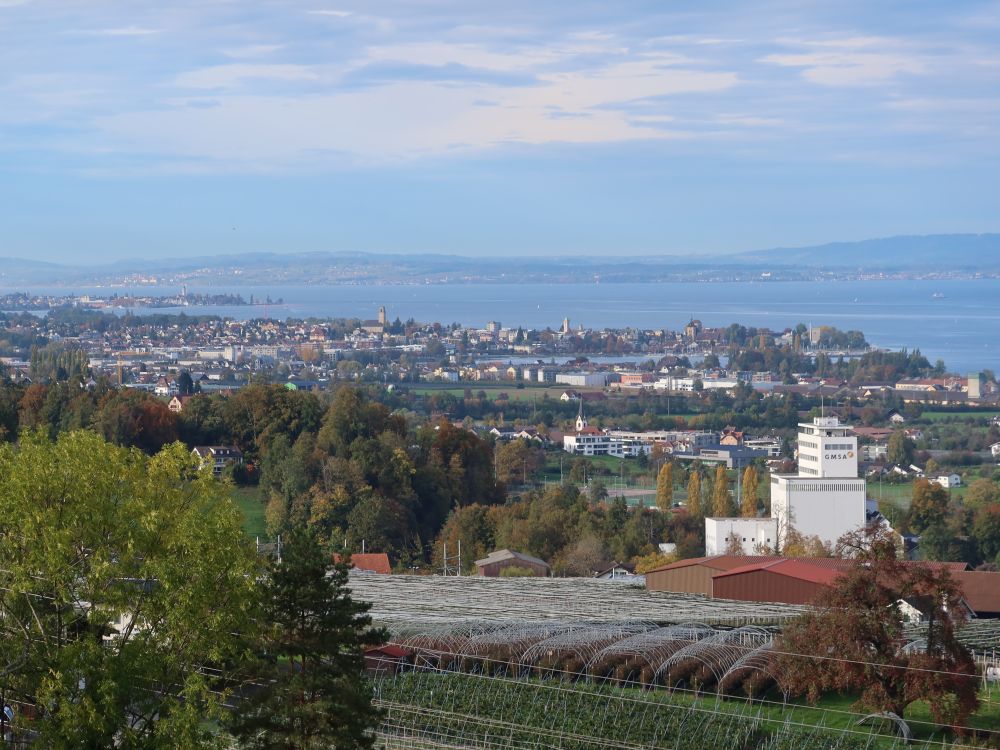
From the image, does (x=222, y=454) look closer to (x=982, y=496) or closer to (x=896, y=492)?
(x=982, y=496)

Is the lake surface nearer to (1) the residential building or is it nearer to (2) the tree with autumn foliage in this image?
(1) the residential building

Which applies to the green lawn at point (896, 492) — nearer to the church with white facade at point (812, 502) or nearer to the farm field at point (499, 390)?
the church with white facade at point (812, 502)

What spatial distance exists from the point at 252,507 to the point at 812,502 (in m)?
12.1

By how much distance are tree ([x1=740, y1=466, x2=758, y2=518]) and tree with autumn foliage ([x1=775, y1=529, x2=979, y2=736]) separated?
2019 cm

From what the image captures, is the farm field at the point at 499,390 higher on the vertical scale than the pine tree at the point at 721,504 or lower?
lower

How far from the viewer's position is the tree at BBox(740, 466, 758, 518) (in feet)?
114

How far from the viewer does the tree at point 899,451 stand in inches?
1965

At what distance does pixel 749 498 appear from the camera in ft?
116

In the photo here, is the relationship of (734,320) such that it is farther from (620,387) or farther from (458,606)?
(458,606)

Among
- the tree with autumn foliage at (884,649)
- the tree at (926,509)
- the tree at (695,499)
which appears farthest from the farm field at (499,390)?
the tree with autumn foliage at (884,649)

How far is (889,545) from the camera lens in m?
14.6

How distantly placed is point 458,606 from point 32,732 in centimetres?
952

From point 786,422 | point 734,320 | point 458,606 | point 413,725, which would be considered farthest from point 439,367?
point 413,725

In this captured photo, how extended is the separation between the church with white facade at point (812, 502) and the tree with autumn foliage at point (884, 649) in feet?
51.1
